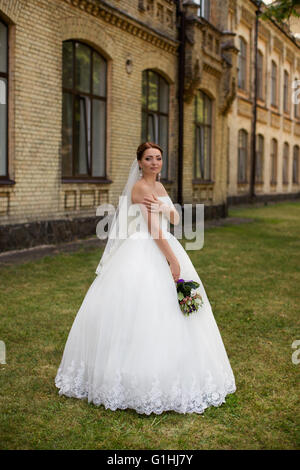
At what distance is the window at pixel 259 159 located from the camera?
92.7 feet

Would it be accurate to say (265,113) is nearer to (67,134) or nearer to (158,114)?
(158,114)

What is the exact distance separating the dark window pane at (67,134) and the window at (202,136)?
259 inches

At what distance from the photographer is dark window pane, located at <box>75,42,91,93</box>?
11.7 m

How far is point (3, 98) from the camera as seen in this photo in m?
9.51

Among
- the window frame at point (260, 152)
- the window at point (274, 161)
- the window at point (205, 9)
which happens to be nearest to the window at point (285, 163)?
the window at point (274, 161)

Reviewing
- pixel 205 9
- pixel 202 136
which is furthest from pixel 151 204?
pixel 205 9

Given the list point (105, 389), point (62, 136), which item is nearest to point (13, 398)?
point (105, 389)

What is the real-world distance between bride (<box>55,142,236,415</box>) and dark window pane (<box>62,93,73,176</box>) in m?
7.95

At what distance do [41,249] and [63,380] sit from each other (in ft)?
22.1

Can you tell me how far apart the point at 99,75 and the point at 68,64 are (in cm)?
119

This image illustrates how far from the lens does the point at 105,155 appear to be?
1280cm

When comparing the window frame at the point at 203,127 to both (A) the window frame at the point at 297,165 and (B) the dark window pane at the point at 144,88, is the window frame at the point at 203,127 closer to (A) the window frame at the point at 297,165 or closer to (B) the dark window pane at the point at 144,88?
(B) the dark window pane at the point at 144,88
